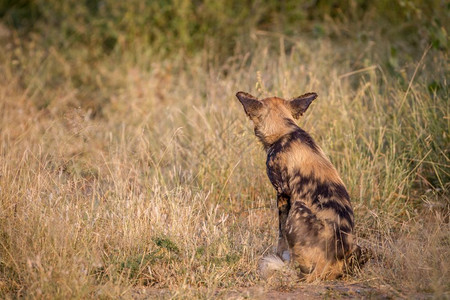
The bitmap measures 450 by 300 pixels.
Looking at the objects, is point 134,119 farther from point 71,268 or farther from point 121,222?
point 71,268

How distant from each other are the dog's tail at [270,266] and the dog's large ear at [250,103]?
47.6 inches

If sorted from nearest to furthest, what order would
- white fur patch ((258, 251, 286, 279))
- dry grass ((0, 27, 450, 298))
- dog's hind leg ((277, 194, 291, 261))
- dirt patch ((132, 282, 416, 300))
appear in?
1. dirt patch ((132, 282, 416, 300))
2. dry grass ((0, 27, 450, 298))
3. white fur patch ((258, 251, 286, 279))
4. dog's hind leg ((277, 194, 291, 261))

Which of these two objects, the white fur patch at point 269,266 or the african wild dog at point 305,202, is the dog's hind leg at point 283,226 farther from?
the white fur patch at point 269,266

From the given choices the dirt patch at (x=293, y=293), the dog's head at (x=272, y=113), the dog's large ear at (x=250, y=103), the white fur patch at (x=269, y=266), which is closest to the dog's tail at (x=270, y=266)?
the white fur patch at (x=269, y=266)

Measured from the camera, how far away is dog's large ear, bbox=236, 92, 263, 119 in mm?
4680

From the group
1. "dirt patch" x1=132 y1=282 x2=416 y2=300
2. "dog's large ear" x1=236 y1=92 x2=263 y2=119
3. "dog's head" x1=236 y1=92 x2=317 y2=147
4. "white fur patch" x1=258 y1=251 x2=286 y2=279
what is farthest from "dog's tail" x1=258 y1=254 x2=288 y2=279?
"dog's large ear" x1=236 y1=92 x2=263 y2=119

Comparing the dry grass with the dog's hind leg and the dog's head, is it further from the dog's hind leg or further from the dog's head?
the dog's head

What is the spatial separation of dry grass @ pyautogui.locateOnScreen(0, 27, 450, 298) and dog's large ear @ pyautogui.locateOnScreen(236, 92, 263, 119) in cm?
80

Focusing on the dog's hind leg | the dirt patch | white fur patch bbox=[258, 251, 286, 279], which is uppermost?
the dog's hind leg

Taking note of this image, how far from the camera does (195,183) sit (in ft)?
19.6

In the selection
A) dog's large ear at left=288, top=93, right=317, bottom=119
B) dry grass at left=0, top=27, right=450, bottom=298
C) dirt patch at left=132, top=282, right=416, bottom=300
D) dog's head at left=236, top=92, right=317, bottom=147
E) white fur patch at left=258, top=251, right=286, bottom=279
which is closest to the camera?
dirt patch at left=132, top=282, right=416, bottom=300

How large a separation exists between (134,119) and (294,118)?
3838mm

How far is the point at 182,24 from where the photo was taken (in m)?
10.1

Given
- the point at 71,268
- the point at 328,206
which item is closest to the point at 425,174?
the point at 328,206
